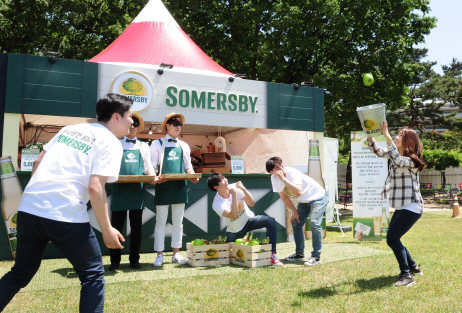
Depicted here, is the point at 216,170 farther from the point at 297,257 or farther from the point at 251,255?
the point at 251,255

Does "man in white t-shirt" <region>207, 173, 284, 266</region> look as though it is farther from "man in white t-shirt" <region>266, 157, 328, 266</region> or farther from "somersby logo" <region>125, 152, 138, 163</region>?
"somersby logo" <region>125, 152, 138, 163</region>

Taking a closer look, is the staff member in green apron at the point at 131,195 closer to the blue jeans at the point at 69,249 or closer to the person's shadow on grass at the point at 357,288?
the person's shadow on grass at the point at 357,288

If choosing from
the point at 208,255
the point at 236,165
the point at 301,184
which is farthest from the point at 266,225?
the point at 236,165

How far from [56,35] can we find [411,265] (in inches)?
637

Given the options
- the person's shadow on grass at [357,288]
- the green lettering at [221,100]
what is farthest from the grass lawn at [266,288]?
the green lettering at [221,100]

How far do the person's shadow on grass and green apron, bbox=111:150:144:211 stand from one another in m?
2.37

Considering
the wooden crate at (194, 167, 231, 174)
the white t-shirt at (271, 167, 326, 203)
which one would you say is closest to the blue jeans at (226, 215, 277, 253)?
the white t-shirt at (271, 167, 326, 203)

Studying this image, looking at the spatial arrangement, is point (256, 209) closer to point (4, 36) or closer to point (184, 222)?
point (184, 222)

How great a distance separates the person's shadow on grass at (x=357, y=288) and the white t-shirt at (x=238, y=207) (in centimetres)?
163

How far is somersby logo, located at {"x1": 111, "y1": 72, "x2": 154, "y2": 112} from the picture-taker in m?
6.69

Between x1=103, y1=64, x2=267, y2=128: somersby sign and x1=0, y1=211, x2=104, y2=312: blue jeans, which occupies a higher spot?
x1=103, y1=64, x2=267, y2=128: somersby sign

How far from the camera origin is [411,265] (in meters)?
4.12

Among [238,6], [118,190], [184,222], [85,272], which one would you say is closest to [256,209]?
[184,222]

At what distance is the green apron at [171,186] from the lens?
5.15 metres
